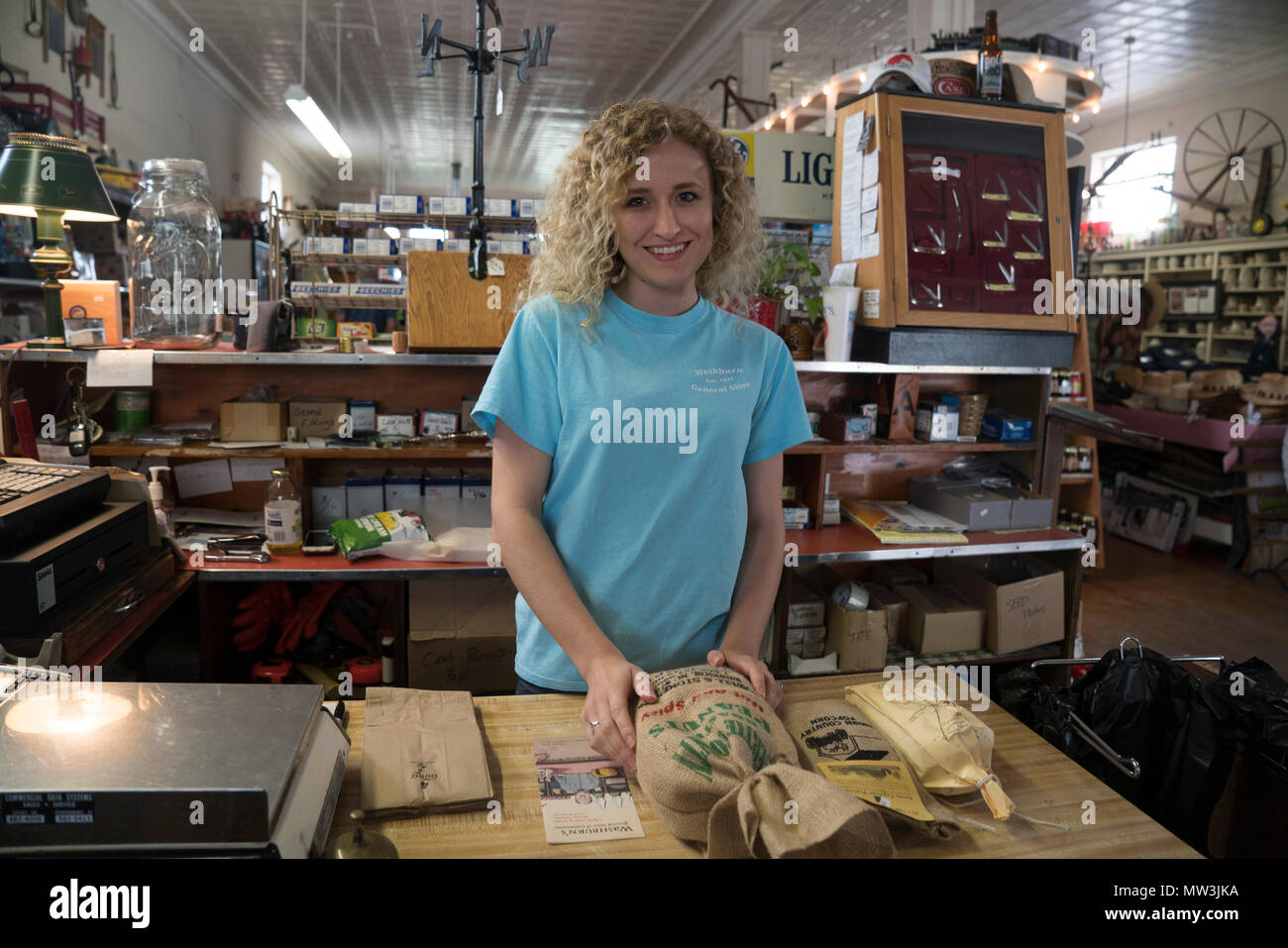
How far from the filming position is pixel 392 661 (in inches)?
119

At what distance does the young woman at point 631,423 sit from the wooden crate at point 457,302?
3.96 ft

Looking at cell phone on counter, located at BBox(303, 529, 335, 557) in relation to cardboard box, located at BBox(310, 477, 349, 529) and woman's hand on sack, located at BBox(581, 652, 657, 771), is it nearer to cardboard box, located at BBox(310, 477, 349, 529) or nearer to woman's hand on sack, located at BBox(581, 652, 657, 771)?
cardboard box, located at BBox(310, 477, 349, 529)

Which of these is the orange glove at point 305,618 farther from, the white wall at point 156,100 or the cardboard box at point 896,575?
the white wall at point 156,100

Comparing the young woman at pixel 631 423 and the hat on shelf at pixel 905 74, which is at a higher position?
the hat on shelf at pixel 905 74

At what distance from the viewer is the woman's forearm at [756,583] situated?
1.50m

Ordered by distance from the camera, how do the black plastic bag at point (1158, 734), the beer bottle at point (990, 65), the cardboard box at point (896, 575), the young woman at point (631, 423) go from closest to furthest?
1. the young woman at point (631, 423)
2. the black plastic bag at point (1158, 734)
3. the beer bottle at point (990, 65)
4. the cardboard box at point (896, 575)

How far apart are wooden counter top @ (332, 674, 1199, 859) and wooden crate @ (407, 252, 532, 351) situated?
5.26ft

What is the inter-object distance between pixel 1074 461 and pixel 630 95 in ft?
26.1

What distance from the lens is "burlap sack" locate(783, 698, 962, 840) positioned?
1.11 metres

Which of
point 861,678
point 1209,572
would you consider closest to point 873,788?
point 861,678

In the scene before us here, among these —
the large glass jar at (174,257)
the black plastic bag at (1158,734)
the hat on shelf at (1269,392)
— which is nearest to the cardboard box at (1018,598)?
the black plastic bag at (1158,734)

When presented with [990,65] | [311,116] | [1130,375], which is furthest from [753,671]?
[311,116]

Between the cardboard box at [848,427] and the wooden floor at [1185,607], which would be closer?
the cardboard box at [848,427]
